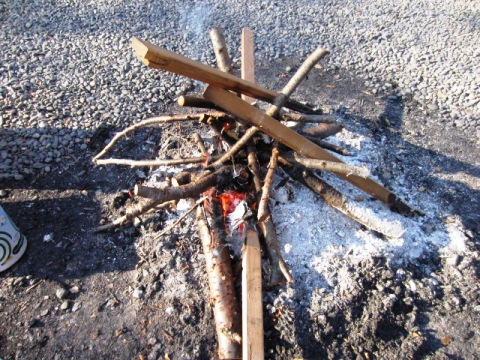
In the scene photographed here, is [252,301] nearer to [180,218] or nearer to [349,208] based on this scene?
[180,218]

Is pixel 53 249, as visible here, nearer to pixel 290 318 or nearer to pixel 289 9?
pixel 290 318

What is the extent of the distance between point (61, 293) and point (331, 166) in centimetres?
213

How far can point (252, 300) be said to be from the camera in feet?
7.57

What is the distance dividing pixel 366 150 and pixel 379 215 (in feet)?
2.52

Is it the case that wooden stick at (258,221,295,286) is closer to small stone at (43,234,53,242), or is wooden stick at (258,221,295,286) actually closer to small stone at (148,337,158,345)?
small stone at (148,337,158,345)

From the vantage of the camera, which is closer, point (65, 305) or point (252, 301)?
point (252, 301)

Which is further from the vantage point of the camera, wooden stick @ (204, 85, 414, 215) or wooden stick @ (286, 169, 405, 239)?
wooden stick @ (286, 169, 405, 239)

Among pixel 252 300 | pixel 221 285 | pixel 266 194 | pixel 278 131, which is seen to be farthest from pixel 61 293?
pixel 278 131

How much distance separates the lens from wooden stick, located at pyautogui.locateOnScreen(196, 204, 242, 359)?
91.4 inches

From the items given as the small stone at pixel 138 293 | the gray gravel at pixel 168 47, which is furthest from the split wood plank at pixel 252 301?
the gray gravel at pixel 168 47

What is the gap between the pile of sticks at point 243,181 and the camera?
2.30 m

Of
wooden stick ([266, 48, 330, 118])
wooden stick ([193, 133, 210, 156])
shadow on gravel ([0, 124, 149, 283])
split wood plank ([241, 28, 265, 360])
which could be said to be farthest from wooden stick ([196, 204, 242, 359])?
wooden stick ([266, 48, 330, 118])

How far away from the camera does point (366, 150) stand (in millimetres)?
3463

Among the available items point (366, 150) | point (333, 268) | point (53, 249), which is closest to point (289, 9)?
point (366, 150)
